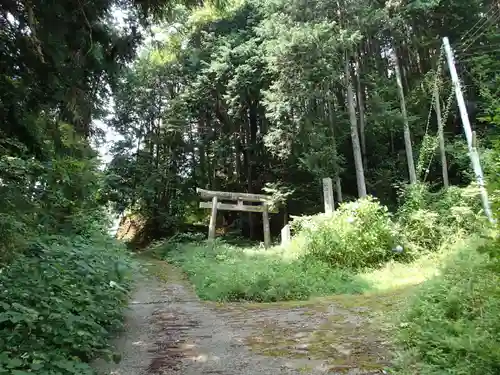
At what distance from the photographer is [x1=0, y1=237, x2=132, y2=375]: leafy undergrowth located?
2635mm

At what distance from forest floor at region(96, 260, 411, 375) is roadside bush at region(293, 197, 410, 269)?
10.8 feet

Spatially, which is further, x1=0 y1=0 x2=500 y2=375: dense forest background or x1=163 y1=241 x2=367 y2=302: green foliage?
x1=163 y1=241 x2=367 y2=302: green foliage

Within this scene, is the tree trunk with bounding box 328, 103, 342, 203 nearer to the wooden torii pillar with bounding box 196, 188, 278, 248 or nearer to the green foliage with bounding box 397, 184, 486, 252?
the green foliage with bounding box 397, 184, 486, 252

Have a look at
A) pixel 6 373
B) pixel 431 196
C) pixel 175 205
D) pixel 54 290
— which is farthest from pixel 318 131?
pixel 6 373

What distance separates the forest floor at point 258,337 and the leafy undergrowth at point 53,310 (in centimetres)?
42

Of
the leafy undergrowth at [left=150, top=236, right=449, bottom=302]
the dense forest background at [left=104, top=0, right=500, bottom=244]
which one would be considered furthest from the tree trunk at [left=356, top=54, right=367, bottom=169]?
the leafy undergrowth at [left=150, top=236, right=449, bottom=302]

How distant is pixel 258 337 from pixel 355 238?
20.7ft

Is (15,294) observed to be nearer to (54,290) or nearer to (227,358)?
(54,290)

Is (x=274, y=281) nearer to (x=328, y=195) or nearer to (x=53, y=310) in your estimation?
(x=53, y=310)

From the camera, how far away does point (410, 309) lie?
4531 mm

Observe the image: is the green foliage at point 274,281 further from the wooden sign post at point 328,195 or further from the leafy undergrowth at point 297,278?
the wooden sign post at point 328,195

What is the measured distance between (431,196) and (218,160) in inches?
436

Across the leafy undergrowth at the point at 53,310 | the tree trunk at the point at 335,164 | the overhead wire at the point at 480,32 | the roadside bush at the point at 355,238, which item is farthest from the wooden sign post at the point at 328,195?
the leafy undergrowth at the point at 53,310

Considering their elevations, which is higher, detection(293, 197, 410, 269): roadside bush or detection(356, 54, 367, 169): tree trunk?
detection(356, 54, 367, 169): tree trunk
